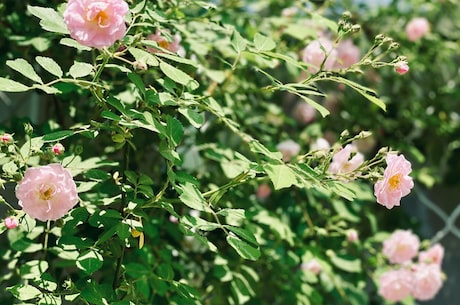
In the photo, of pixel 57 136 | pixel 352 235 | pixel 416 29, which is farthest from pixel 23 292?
pixel 416 29

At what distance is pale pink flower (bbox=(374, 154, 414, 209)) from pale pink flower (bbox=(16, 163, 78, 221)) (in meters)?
0.45

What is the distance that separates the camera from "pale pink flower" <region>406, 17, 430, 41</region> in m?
2.45

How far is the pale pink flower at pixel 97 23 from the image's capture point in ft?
3.53

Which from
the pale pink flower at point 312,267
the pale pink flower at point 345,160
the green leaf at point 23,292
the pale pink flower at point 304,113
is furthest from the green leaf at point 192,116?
the pale pink flower at point 304,113

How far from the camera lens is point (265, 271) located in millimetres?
1965

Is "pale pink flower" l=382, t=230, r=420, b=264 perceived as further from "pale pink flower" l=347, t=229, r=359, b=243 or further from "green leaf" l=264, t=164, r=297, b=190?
"green leaf" l=264, t=164, r=297, b=190

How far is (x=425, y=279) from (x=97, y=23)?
1174mm

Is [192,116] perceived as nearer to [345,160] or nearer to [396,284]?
[345,160]

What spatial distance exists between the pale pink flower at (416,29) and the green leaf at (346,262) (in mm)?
831

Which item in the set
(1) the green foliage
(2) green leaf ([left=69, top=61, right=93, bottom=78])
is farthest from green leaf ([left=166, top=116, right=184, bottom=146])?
(2) green leaf ([left=69, top=61, right=93, bottom=78])

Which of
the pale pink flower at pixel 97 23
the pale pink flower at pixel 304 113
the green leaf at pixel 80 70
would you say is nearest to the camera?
the pale pink flower at pixel 97 23

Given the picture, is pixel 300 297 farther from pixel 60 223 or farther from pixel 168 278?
pixel 60 223

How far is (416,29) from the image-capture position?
96.5 inches

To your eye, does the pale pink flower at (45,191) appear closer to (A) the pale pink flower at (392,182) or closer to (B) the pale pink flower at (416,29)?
(A) the pale pink flower at (392,182)
